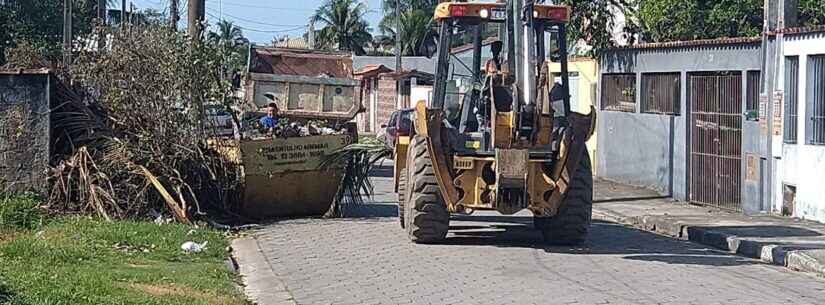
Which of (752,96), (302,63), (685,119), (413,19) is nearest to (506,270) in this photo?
(752,96)

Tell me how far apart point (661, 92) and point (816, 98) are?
5.80 metres

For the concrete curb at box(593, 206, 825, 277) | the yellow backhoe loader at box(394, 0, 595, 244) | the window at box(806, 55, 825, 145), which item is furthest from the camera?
the window at box(806, 55, 825, 145)

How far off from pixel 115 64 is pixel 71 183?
6.64 feet

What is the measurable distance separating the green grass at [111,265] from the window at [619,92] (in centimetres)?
1197

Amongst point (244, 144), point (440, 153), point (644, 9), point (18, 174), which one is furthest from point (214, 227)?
point (644, 9)

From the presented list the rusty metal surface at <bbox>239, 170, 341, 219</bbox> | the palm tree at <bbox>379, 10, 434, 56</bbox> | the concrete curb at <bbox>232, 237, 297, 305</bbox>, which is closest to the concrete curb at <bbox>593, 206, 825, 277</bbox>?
the rusty metal surface at <bbox>239, 170, 341, 219</bbox>

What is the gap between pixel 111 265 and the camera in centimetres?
1280

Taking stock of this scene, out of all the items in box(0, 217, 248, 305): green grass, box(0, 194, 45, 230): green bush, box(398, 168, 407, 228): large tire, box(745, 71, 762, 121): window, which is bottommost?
box(0, 217, 248, 305): green grass

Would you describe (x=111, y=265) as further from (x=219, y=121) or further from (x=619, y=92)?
(x=619, y=92)

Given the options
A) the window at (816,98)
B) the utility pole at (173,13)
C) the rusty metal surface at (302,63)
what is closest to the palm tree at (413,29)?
the rusty metal surface at (302,63)

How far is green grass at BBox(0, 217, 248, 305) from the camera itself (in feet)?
34.4

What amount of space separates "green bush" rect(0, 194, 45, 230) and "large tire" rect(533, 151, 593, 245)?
6.74 meters

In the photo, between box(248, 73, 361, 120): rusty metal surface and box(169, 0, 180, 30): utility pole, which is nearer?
box(169, 0, 180, 30): utility pole

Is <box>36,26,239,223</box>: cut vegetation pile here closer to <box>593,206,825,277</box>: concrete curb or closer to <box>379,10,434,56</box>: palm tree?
<box>593,206,825,277</box>: concrete curb
